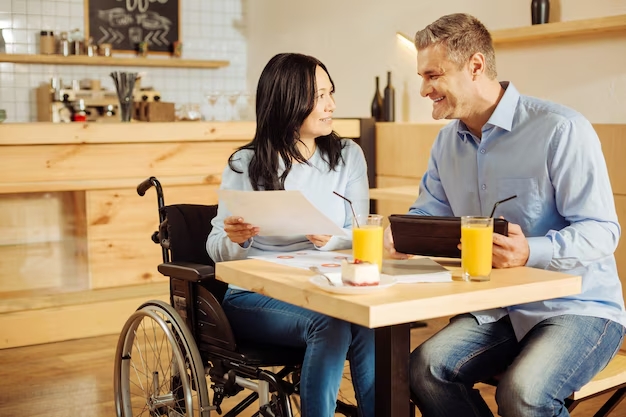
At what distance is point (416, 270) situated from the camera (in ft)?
6.05

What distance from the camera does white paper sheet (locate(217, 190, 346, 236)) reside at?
1.85 m

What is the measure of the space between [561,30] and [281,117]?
2029 millimetres

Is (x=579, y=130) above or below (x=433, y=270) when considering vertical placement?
above

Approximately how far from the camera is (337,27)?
5945mm

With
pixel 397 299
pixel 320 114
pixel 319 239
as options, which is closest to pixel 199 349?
pixel 319 239

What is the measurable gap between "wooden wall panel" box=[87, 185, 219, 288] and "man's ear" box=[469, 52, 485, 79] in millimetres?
2532

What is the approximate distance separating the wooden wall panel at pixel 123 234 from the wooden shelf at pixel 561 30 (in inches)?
71.0

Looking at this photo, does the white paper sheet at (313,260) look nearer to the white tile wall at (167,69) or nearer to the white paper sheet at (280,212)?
the white paper sheet at (280,212)

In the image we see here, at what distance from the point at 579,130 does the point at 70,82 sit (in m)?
5.11

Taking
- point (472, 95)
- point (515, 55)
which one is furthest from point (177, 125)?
point (472, 95)

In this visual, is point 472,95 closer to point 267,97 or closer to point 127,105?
point 267,97

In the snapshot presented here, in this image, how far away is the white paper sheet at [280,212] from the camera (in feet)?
6.08

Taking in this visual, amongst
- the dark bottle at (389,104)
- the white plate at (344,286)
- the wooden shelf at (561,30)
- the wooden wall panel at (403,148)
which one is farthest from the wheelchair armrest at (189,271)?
the dark bottle at (389,104)

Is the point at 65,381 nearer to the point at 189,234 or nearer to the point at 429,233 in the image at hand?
the point at 189,234
